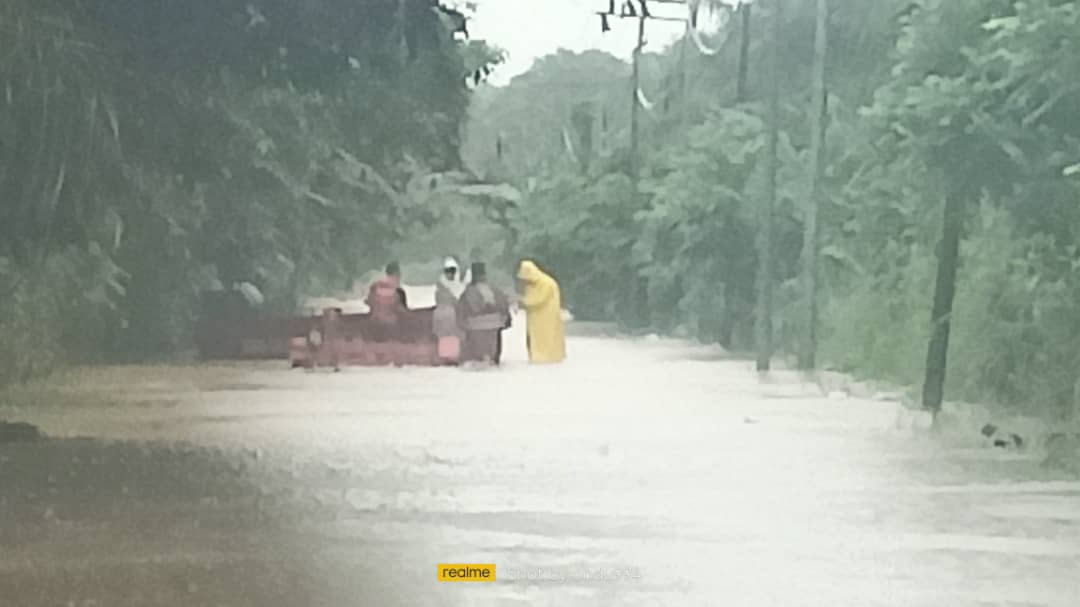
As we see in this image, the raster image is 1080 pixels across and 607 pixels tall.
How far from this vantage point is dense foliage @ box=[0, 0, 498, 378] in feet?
8.14

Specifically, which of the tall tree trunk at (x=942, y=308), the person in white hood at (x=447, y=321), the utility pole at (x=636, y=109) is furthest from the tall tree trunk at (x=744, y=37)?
the person in white hood at (x=447, y=321)

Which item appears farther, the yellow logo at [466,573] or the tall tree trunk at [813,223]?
the tall tree trunk at [813,223]

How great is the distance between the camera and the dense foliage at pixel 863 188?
2.50 metres

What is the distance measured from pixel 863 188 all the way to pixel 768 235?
0.15 metres

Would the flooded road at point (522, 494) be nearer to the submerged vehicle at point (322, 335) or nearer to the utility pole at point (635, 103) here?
the submerged vehicle at point (322, 335)

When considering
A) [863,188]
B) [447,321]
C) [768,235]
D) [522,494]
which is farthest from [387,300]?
[863,188]

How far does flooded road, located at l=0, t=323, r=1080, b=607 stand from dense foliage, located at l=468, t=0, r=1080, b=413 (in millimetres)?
95

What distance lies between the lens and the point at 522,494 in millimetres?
2424

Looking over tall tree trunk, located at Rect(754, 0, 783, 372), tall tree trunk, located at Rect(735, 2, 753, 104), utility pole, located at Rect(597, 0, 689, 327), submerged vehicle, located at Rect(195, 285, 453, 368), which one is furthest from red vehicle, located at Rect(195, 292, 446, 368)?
tall tree trunk, located at Rect(735, 2, 753, 104)

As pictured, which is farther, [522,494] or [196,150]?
[196,150]

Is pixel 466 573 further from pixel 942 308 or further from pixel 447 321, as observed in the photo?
pixel 942 308

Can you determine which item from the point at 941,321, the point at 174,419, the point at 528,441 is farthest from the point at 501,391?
the point at 941,321

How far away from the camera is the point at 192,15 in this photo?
8.31 ft

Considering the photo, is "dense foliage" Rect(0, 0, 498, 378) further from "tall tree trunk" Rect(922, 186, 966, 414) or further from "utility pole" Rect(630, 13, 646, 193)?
"tall tree trunk" Rect(922, 186, 966, 414)
